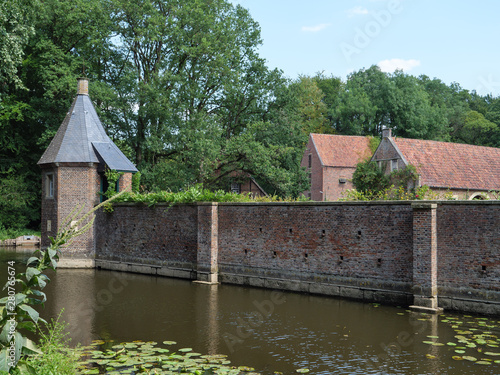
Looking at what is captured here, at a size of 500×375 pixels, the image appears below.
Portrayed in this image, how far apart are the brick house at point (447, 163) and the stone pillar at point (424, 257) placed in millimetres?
17684

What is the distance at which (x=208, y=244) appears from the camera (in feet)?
58.5

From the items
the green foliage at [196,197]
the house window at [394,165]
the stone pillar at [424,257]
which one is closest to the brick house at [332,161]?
the house window at [394,165]

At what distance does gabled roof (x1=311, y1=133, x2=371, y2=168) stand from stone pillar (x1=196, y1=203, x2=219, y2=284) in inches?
944

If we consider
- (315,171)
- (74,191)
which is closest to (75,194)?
(74,191)

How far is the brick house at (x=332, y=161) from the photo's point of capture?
41156 mm

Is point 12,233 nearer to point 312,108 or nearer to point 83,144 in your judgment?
point 83,144

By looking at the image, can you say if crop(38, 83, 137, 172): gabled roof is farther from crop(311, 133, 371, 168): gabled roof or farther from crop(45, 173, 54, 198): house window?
crop(311, 133, 371, 168): gabled roof

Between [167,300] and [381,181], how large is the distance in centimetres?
2138

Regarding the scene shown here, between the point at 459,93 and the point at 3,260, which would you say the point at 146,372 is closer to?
the point at 3,260

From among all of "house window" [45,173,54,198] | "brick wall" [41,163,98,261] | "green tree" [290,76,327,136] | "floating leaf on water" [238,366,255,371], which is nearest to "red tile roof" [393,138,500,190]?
"green tree" [290,76,327,136]

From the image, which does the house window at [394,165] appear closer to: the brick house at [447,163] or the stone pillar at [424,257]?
the brick house at [447,163]

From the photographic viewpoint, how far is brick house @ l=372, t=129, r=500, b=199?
30172 mm

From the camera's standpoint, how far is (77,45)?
31.1 m

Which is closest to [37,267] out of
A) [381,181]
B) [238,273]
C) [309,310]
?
[309,310]
